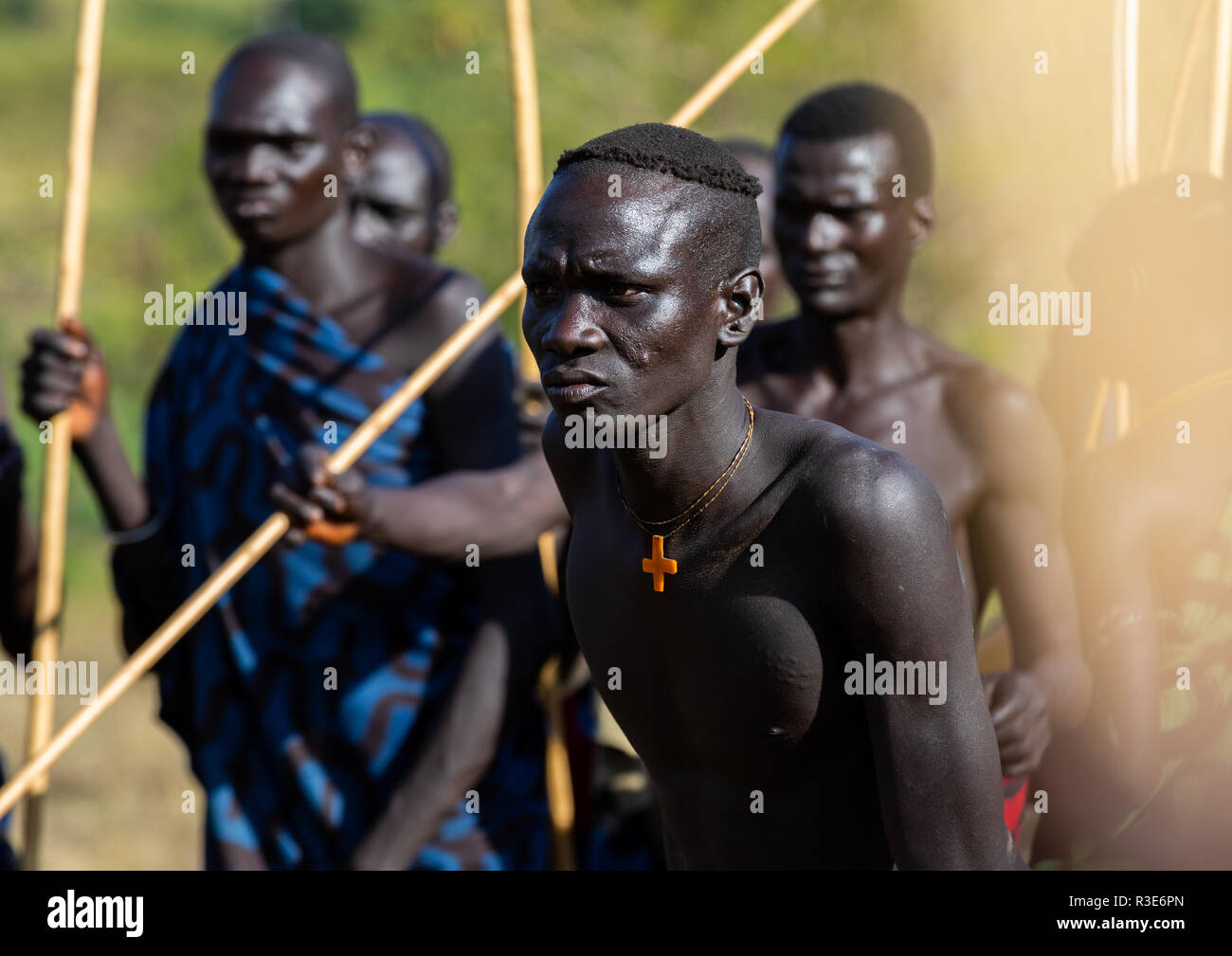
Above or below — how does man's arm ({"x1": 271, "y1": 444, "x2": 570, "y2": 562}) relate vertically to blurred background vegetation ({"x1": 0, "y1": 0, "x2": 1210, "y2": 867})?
below

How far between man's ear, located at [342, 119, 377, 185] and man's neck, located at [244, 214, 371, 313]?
0.15 meters

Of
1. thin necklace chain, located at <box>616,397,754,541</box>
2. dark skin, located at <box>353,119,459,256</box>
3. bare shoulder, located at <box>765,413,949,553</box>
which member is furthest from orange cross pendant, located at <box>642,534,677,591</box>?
dark skin, located at <box>353,119,459,256</box>

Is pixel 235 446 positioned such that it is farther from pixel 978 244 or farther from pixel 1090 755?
pixel 978 244

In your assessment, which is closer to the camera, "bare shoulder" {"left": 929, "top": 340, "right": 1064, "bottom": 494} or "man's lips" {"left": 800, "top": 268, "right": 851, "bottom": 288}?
"bare shoulder" {"left": 929, "top": 340, "right": 1064, "bottom": 494}

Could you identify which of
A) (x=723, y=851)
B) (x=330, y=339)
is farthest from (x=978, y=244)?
(x=723, y=851)

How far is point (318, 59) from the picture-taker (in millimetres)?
3645

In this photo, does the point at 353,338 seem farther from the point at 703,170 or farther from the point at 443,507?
the point at 703,170

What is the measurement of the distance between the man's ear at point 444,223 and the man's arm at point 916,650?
349 cm

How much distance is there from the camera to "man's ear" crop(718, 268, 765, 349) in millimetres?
1853

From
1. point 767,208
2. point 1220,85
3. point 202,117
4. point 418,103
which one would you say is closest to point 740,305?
point 1220,85

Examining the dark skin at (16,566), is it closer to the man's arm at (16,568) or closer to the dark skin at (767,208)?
the man's arm at (16,568)

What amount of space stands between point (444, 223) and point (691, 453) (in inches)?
137

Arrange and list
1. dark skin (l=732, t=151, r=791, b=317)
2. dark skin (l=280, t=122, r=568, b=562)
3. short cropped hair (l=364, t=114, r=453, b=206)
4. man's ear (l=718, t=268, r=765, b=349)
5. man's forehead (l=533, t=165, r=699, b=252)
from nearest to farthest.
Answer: man's forehead (l=533, t=165, r=699, b=252)
man's ear (l=718, t=268, r=765, b=349)
dark skin (l=280, t=122, r=568, b=562)
dark skin (l=732, t=151, r=791, b=317)
short cropped hair (l=364, t=114, r=453, b=206)

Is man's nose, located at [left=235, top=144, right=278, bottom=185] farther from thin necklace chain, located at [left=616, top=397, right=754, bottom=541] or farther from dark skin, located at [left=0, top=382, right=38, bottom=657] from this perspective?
thin necklace chain, located at [left=616, top=397, right=754, bottom=541]
